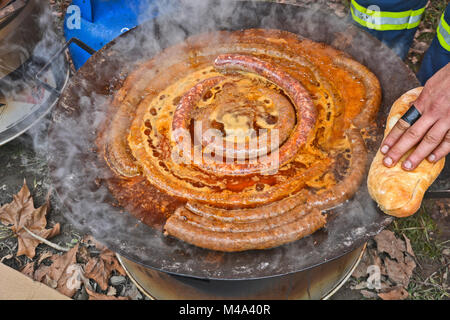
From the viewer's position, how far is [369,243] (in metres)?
4.77

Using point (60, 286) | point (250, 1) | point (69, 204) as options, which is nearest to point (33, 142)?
point (60, 286)

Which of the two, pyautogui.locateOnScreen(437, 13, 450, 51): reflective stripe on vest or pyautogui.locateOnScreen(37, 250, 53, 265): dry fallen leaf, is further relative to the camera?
pyautogui.locateOnScreen(37, 250, 53, 265): dry fallen leaf

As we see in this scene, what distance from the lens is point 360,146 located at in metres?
3.18

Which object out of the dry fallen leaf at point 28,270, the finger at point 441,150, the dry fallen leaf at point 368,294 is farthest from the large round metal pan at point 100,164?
the dry fallen leaf at point 28,270

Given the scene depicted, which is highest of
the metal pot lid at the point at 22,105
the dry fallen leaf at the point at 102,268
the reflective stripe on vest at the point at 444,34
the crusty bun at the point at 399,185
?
the crusty bun at the point at 399,185

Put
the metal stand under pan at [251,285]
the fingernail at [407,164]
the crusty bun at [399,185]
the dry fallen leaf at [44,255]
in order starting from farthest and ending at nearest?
the dry fallen leaf at [44,255] < the metal stand under pan at [251,285] < the fingernail at [407,164] < the crusty bun at [399,185]

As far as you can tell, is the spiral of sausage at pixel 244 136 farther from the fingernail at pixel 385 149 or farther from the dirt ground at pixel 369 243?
the dirt ground at pixel 369 243

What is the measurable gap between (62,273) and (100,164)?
6.81 ft

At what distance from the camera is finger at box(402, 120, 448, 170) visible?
279 centimetres

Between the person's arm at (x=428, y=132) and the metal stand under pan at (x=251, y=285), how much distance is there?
2.85ft

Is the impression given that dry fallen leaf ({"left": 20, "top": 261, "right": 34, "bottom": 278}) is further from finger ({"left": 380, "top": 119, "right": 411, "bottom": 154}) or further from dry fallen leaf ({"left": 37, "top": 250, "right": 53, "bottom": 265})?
finger ({"left": 380, "top": 119, "right": 411, "bottom": 154})

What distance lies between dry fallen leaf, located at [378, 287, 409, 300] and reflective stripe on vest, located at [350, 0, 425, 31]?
3476mm

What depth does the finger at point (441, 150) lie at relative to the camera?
2.81m

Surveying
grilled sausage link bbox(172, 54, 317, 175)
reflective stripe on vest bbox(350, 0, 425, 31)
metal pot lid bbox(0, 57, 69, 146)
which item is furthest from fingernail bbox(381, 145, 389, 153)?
metal pot lid bbox(0, 57, 69, 146)
